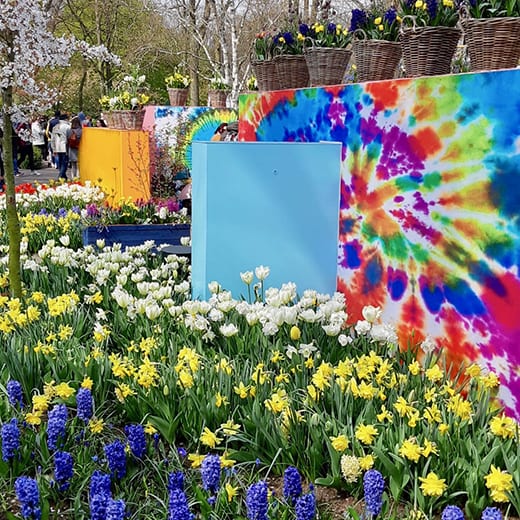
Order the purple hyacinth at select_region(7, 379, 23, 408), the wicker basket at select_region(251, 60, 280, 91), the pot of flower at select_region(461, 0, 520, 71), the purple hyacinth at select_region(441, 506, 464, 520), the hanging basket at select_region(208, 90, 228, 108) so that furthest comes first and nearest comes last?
the hanging basket at select_region(208, 90, 228, 108) → the wicker basket at select_region(251, 60, 280, 91) → the pot of flower at select_region(461, 0, 520, 71) → the purple hyacinth at select_region(7, 379, 23, 408) → the purple hyacinth at select_region(441, 506, 464, 520)

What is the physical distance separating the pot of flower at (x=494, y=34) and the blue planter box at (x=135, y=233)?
4.19 metres

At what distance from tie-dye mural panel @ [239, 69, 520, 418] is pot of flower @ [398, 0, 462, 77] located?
6.2 inches

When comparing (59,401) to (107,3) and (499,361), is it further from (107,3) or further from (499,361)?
(107,3)

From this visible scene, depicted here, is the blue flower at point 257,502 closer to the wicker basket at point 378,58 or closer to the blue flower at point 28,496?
the blue flower at point 28,496

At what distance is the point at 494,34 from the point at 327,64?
184cm

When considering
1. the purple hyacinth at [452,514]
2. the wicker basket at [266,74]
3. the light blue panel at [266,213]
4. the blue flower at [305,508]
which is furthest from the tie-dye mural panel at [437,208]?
the blue flower at [305,508]

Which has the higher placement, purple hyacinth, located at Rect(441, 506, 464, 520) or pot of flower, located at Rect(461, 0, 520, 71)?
pot of flower, located at Rect(461, 0, 520, 71)

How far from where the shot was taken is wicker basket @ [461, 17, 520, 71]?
3.54 meters

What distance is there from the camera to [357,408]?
3.03 metres

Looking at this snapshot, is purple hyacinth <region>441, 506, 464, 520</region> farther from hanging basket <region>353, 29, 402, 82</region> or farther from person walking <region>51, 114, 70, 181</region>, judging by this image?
person walking <region>51, 114, 70, 181</region>

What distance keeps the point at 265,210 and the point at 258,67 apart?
163 cm

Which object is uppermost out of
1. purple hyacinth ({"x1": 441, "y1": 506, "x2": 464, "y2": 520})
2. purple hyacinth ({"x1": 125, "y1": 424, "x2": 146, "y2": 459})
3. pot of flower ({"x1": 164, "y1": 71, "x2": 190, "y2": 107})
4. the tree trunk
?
pot of flower ({"x1": 164, "y1": 71, "x2": 190, "y2": 107})

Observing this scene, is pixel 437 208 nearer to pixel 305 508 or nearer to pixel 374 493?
pixel 374 493

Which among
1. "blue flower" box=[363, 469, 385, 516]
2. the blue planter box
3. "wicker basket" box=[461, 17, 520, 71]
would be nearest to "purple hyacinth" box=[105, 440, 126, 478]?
"blue flower" box=[363, 469, 385, 516]
